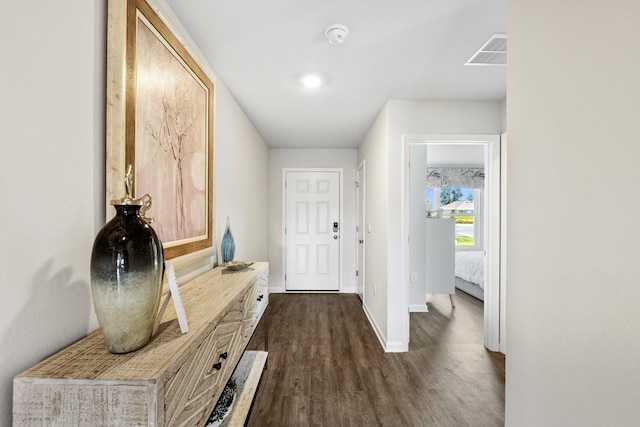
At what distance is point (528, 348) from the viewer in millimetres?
977

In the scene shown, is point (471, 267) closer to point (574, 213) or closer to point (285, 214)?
point (285, 214)

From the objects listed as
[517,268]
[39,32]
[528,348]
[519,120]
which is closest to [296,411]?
[528,348]

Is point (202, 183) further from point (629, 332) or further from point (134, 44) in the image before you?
point (629, 332)

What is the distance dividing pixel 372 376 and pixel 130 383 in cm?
200

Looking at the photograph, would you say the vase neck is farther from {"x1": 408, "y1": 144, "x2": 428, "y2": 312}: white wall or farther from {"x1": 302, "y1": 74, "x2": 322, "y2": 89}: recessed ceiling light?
{"x1": 408, "y1": 144, "x2": 428, "y2": 312}: white wall

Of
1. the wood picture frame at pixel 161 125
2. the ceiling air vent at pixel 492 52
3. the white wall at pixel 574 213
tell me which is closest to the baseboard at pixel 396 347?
the white wall at pixel 574 213

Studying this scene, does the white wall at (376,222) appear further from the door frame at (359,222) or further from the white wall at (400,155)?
the door frame at (359,222)

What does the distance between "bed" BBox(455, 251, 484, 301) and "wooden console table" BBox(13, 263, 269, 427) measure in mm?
4099

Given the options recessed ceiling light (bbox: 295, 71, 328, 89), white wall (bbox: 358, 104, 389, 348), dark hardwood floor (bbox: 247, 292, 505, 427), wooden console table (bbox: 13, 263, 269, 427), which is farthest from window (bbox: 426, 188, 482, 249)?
wooden console table (bbox: 13, 263, 269, 427)

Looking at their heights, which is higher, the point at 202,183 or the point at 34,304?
the point at 202,183

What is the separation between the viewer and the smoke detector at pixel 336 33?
1568mm

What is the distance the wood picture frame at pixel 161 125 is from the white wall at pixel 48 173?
47 mm

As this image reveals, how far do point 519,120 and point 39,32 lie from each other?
5.03 ft

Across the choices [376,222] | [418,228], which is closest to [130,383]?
[376,222]
